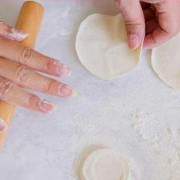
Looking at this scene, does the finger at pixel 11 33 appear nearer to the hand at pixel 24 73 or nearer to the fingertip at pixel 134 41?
the hand at pixel 24 73

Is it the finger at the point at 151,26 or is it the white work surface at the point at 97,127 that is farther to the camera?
the finger at the point at 151,26

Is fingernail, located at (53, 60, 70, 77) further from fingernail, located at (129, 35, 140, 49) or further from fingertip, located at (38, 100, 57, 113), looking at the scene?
fingernail, located at (129, 35, 140, 49)

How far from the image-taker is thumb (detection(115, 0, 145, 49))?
42.9 inches

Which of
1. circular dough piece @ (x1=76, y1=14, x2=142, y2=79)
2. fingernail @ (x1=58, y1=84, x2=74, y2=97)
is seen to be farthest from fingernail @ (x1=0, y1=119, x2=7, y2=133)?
circular dough piece @ (x1=76, y1=14, x2=142, y2=79)

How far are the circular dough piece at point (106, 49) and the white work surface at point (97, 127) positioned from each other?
27 mm

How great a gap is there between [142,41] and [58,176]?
44 centimetres

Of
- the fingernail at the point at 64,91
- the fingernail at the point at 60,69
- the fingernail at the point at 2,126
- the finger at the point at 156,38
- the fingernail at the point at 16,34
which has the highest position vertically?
the fingernail at the point at 16,34

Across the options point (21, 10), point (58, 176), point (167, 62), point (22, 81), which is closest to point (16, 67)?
point (22, 81)

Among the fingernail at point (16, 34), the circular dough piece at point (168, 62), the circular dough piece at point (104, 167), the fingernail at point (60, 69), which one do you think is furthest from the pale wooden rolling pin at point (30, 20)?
the circular dough piece at point (168, 62)

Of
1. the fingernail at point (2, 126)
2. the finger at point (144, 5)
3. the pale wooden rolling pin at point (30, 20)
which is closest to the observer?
the fingernail at point (2, 126)

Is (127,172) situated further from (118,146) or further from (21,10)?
(21,10)

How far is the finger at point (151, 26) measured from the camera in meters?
1.23

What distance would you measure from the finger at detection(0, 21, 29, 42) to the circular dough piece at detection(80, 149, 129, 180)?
374 mm

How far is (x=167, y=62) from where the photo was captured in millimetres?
1221
